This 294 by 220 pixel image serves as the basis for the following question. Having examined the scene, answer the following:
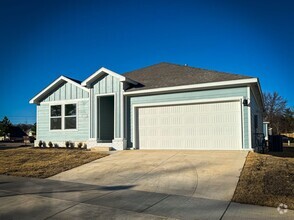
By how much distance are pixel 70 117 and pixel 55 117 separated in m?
1.28

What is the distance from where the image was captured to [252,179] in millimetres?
8172

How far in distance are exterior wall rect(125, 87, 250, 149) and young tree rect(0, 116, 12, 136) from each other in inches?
2414

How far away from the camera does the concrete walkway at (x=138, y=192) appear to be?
5949mm

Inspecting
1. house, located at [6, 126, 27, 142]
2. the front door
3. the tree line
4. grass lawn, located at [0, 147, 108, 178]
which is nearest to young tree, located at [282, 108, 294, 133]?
the tree line

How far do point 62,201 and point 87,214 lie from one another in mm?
1254

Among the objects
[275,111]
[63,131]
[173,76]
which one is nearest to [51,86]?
[63,131]

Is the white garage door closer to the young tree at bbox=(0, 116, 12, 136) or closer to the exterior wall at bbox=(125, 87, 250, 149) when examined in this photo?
the exterior wall at bbox=(125, 87, 250, 149)

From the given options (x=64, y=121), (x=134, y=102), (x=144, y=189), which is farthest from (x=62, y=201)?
(x=64, y=121)

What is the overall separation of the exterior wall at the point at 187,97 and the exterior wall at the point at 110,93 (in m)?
0.49

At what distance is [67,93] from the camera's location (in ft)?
60.6

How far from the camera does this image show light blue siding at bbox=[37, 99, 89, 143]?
17500mm

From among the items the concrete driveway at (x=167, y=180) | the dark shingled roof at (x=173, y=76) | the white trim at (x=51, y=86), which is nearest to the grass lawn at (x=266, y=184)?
the concrete driveway at (x=167, y=180)

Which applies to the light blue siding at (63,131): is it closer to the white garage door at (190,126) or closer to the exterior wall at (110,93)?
the exterior wall at (110,93)

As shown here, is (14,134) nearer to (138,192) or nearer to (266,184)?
(138,192)
